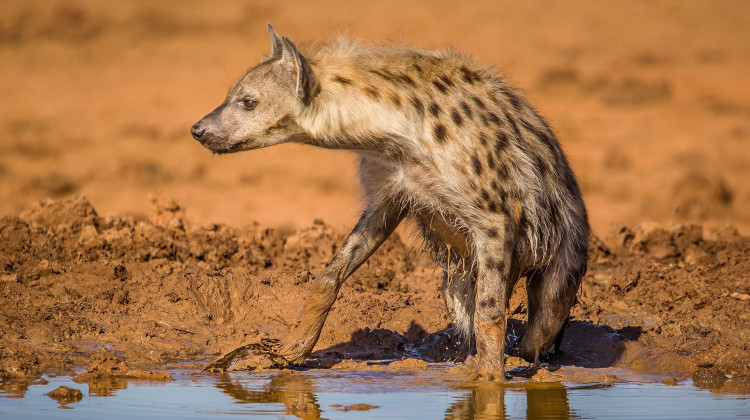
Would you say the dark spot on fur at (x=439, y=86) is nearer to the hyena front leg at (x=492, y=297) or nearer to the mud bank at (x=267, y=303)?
the hyena front leg at (x=492, y=297)

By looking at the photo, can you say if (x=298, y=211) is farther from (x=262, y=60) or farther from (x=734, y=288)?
(x=262, y=60)

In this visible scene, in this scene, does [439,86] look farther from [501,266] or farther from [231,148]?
[231,148]

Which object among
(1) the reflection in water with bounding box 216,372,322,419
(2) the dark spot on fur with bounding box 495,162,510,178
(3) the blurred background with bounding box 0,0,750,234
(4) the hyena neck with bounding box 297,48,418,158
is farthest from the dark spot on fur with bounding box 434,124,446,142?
(3) the blurred background with bounding box 0,0,750,234

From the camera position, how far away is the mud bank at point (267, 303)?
6.26 m

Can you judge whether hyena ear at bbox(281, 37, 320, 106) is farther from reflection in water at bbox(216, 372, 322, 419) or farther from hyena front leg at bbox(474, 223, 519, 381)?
reflection in water at bbox(216, 372, 322, 419)

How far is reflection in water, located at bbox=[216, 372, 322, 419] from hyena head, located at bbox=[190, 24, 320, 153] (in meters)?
1.26

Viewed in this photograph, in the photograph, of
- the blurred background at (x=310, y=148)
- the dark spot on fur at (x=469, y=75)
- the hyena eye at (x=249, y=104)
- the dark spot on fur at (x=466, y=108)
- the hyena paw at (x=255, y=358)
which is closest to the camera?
the hyena eye at (x=249, y=104)

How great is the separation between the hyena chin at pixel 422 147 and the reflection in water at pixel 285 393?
0.34 meters

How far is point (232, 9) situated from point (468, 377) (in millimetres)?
18917

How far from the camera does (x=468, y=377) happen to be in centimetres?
567

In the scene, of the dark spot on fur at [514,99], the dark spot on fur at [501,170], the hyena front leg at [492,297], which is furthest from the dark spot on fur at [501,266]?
the dark spot on fur at [514,99]

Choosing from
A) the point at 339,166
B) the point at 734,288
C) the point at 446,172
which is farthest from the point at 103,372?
the point at 339,166

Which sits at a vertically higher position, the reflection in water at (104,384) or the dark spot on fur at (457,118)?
the dark spot on fur at (457,118)

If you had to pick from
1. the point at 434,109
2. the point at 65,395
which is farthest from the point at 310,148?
the point at 65,395
